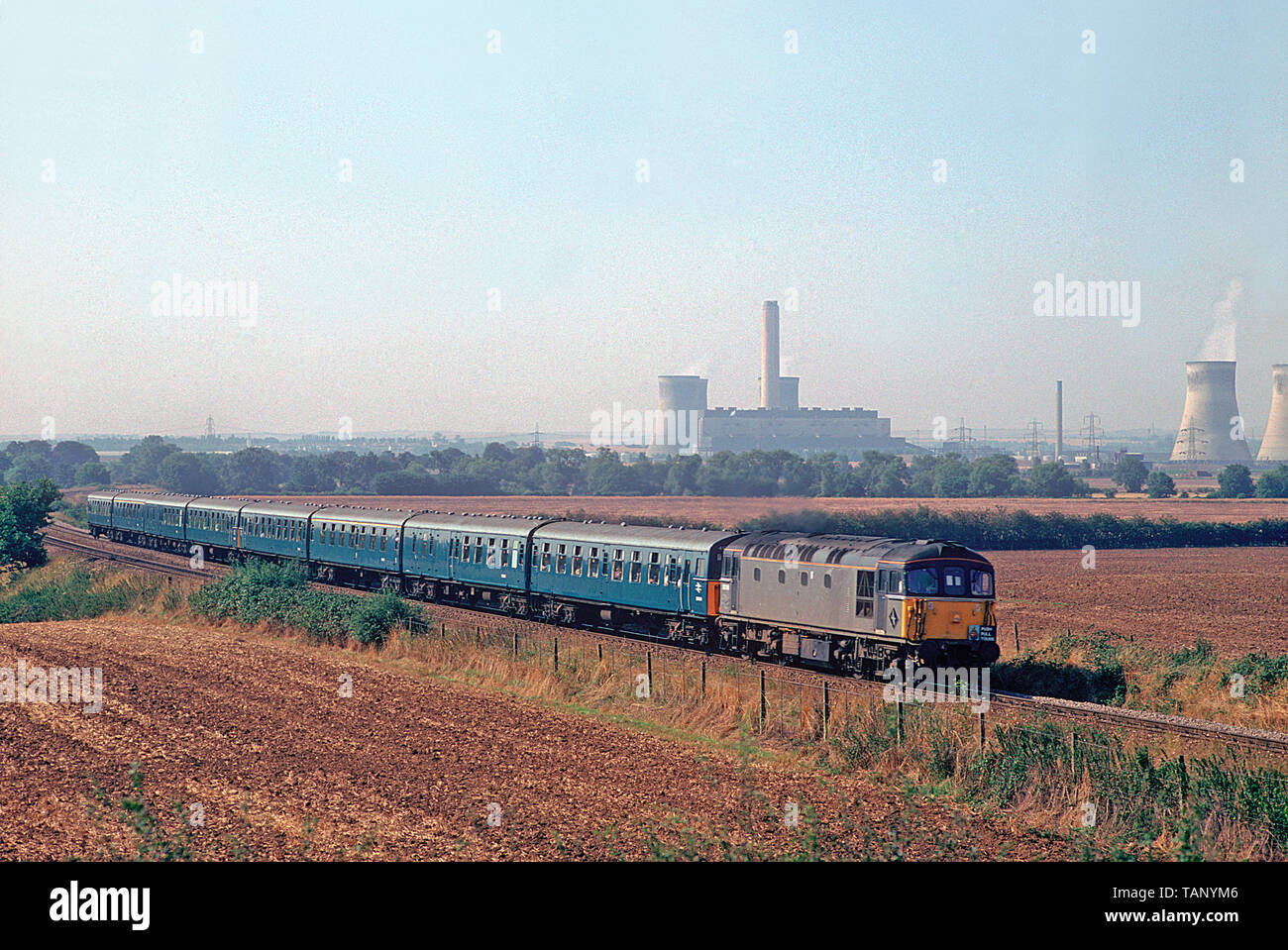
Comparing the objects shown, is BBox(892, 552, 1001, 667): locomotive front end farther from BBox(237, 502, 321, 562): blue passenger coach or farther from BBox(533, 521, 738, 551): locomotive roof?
BBox(237, 502, 321, 562): blue passenger coach

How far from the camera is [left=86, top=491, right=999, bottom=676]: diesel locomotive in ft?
84.4

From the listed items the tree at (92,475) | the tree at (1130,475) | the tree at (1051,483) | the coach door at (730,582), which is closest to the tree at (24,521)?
the coach door at (730,582)

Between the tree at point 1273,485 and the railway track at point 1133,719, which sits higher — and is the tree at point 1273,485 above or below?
above

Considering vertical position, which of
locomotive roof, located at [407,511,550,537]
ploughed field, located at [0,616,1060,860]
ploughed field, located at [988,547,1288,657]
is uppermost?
locomotive roof, located at [407,511,550,537]

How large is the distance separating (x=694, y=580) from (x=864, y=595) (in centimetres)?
647

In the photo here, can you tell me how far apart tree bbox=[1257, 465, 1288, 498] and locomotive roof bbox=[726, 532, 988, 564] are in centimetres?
11686

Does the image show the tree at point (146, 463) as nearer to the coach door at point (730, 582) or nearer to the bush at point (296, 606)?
the bush at point (296, 606)

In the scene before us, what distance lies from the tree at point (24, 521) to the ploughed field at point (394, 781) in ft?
121

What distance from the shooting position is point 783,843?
48.3 feet

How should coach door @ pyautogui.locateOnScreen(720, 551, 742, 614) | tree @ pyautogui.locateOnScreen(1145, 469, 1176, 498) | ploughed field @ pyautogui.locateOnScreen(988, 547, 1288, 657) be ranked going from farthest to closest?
tree @ pyautogui.locateOnScreen(1145, 469, 1176, 498) < ploughed field @ pyautogui.locateOnScreen(988, 547, 1288, 657) < coach door @ pyautogui.locateOnScreen(720, 551, 742, 614)

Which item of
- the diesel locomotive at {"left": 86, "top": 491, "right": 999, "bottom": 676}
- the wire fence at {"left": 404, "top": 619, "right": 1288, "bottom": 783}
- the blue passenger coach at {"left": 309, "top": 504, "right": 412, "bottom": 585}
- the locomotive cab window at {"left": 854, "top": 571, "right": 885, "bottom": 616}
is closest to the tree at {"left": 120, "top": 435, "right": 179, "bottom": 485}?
the blue passenger coach at {"left": 309, "top": 504, "right": 412, "bottom": 585}

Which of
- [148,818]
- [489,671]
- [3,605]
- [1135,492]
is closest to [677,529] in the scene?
[489,671]

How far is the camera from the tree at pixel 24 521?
59.1 m
